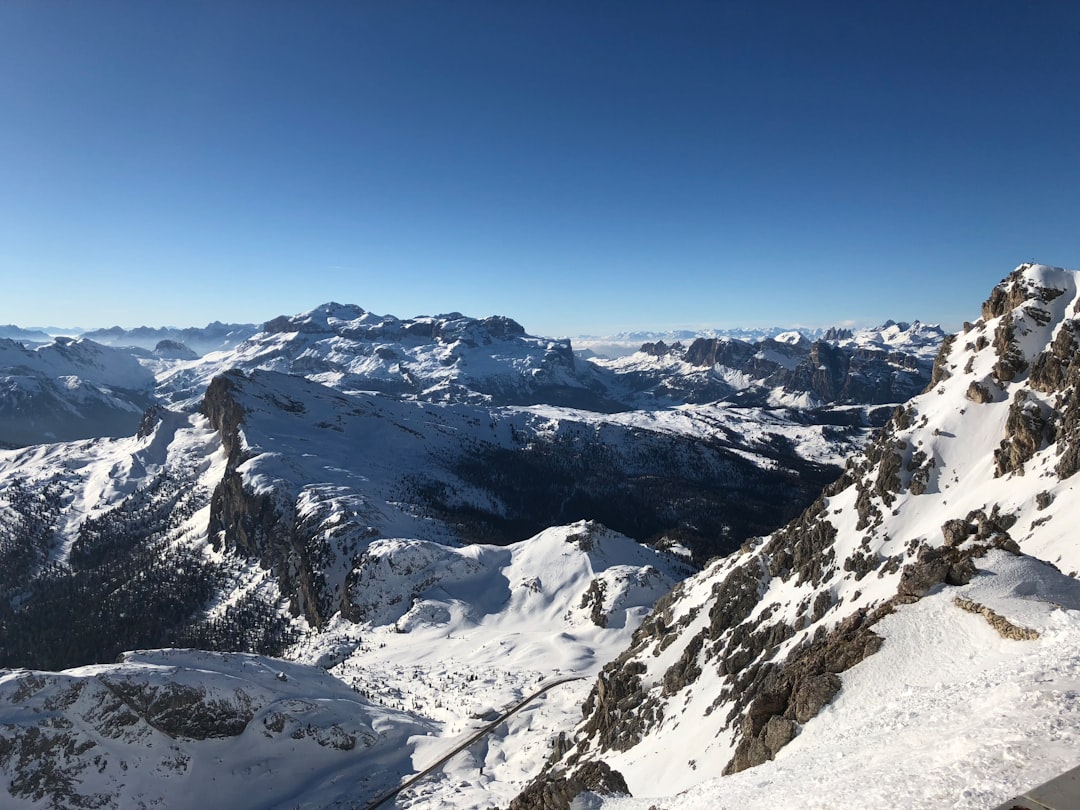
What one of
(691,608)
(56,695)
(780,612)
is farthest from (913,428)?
(56,695)

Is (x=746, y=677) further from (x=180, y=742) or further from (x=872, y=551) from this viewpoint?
(x=180, y=742)

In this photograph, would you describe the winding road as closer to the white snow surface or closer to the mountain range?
the mountain range

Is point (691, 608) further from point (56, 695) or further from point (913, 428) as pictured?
point (56, 695)

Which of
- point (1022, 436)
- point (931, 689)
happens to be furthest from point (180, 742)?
point (1022, 436)

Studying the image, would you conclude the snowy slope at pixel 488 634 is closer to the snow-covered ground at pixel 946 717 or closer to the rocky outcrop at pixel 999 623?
the snow-covered ground at pixel 946 717

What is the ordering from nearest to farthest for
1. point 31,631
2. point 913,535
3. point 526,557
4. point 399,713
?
point 913,535 < point 399,713 < point 526,557 < point 31,631

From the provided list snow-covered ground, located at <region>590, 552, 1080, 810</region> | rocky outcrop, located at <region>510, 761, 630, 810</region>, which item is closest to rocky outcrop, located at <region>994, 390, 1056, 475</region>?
snow-covered ground, located at <region>590, 552, 1080, 810</region>
